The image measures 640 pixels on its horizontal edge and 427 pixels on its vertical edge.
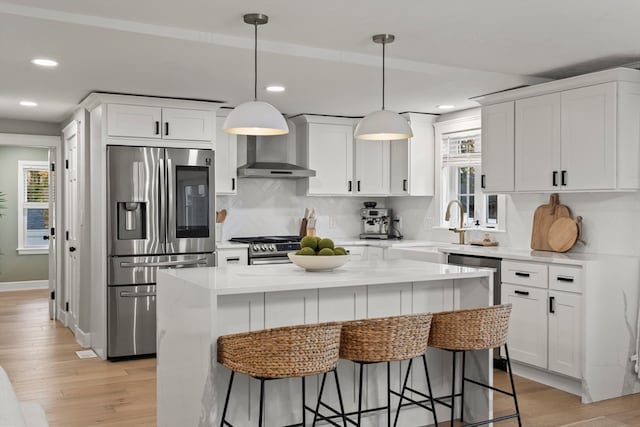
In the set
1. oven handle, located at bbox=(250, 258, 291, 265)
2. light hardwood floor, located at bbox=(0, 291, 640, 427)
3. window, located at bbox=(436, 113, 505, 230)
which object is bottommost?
light hardwood floor, located at bbox=(0, 291, 640, 427)

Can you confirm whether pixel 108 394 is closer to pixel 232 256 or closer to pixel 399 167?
pixel 232 256

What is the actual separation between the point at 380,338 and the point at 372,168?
4.02 m

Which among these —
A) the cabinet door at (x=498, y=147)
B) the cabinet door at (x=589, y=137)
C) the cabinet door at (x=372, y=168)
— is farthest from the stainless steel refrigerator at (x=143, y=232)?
the cabinet door at (x=589, y=137)

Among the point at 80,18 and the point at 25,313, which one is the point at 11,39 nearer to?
the point at 80,18

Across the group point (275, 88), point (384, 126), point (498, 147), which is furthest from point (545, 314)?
point (275, 88)

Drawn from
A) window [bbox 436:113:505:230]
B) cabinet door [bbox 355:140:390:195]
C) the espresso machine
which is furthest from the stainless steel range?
window [bbox 436:113:505:230]

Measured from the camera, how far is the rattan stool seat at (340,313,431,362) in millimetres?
2994

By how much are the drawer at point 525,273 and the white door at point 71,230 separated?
397cm

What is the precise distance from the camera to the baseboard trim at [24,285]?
9.32 metres

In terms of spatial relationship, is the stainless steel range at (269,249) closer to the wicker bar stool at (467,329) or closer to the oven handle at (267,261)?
the oven handle at (267,261)

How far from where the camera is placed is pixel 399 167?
6.77 meters

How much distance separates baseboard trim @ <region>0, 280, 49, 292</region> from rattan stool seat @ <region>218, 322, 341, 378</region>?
7747 millimetres

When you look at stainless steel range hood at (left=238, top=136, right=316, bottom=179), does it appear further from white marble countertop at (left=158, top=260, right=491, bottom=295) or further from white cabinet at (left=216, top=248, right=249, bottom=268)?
white marble countertop at (left=158, top=260, right=491, bottom=295)

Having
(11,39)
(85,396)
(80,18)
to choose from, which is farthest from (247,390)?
(11,39)
